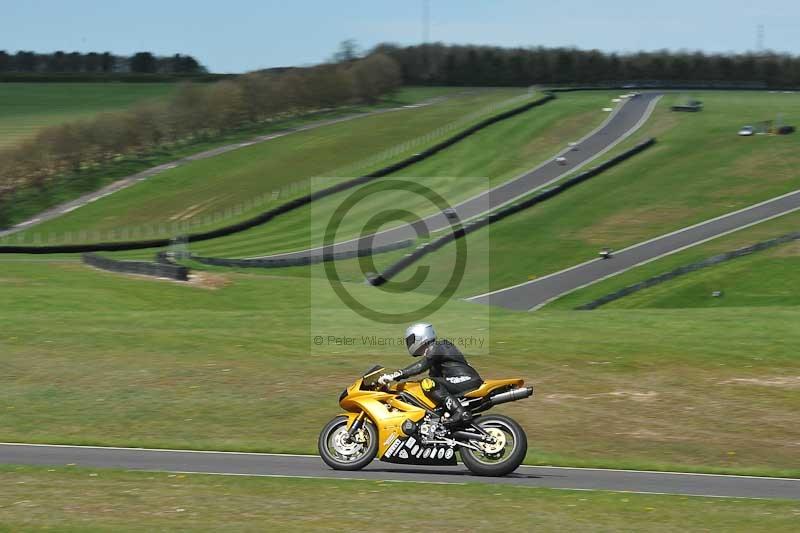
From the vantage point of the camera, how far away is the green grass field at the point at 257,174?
3637 inches

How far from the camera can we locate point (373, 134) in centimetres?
12212

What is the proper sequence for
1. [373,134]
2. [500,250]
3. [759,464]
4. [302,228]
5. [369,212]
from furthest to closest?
[373,134] → [369,212] → [302,228] → [500,250] → [759,464]

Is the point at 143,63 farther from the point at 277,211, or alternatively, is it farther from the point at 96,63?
the point at 277,211

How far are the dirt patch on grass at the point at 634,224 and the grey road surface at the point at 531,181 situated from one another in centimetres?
1091

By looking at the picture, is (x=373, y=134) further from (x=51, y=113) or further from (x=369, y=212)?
(x=51, y=113)

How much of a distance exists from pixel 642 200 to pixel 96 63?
446 ft

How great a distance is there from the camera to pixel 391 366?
2542 cm

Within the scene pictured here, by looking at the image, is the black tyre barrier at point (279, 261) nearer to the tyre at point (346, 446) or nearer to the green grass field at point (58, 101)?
the tyre at point (346, 446)

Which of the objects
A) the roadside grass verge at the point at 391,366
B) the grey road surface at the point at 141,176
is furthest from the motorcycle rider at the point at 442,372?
the grey road surface at the point at 141,176

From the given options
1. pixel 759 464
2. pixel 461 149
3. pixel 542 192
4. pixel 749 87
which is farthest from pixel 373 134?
pixel 759 464

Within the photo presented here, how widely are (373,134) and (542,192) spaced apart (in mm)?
44704

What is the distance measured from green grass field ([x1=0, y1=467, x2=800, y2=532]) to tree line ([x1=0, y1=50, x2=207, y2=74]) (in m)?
177

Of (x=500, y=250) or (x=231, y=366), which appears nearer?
(x=231, y=366)

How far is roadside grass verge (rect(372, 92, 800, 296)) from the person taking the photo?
66.0 m
